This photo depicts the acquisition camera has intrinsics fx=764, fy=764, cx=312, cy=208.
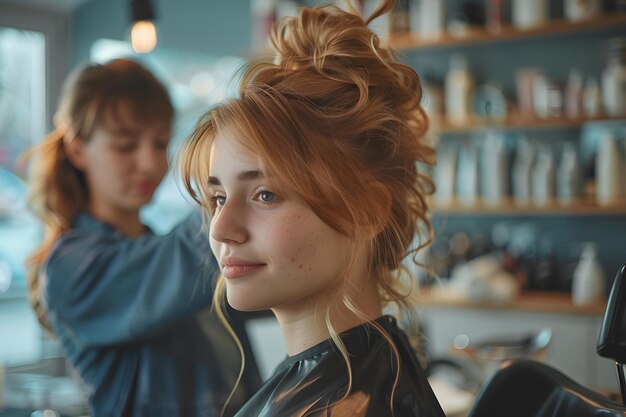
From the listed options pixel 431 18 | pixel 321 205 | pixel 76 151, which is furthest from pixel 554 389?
pixel 431 18

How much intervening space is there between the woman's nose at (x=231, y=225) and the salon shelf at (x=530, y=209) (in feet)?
8.53

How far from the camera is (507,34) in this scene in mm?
3721

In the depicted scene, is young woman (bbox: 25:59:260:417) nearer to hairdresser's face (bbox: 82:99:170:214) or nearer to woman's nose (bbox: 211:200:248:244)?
hairdresser's face (bbox: 82:99:170:214)

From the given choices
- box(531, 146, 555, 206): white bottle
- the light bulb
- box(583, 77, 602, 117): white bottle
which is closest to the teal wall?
box(531, 146, 555, 206): white bottle

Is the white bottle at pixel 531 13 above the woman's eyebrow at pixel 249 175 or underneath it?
above

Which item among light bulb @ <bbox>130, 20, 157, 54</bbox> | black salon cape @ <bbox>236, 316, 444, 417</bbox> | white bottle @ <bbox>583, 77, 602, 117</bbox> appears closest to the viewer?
black salon cape @ <bbox>236, 316, 444, 417</bbox>

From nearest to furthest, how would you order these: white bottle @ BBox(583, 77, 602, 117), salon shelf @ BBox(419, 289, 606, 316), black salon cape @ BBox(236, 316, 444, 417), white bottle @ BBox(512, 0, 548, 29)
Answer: black salon cape @ BBox(236, 316, 444, 417) → salon shelf @ BBox(419, 289, 606, 316) → white bottle @ BBox(583, 77, 602, 117) → white bottle @ BBox(512, 0, 548, 29)

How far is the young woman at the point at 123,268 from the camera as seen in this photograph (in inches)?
55.0

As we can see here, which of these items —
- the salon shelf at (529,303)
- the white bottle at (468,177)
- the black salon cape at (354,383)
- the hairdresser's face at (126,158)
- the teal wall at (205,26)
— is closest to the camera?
the black salon cape at (354,383)

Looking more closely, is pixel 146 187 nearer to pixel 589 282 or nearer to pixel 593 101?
pixel 589 282

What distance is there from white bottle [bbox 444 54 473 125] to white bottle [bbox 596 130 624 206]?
674mm

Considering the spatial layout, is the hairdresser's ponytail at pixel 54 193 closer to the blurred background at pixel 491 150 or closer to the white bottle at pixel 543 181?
the blurred background at pixel 491 150

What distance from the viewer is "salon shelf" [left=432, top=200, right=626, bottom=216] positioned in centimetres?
347

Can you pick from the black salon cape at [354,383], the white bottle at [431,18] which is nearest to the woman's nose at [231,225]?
the black salon cape at [354,383]
